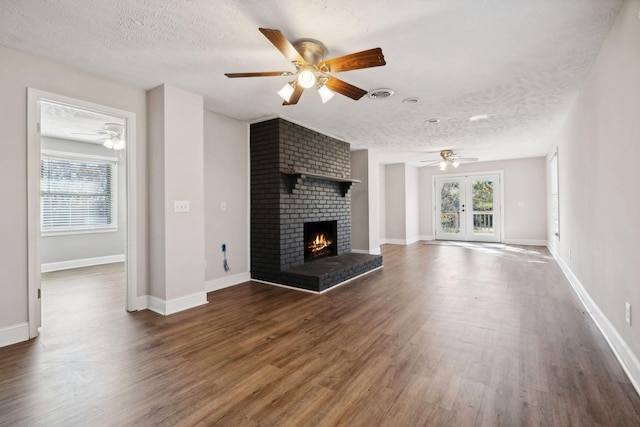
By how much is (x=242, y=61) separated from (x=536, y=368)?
331cm

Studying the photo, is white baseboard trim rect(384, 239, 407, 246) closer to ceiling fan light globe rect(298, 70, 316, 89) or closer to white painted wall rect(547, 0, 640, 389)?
white painted wall rect(547, 0, 640, 389)

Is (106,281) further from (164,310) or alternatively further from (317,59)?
(317,59)

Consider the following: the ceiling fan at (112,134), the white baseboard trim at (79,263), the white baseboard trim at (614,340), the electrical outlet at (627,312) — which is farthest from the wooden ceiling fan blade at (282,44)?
the white baseboard trim at (79,263)

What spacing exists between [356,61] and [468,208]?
311 inches

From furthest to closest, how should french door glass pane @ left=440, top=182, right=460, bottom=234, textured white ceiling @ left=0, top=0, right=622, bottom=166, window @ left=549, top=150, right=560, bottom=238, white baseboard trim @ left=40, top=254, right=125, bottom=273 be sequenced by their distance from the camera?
french door glass pane @ left=440, top=182, right=460, bottom=234 < window @ left=549, top=150, right=560, bottom=238 < white baseboard trim @ left=40, top=254, right=125, bottom=273 < textured white ceiling @ left=0, top=0, right=622, bottom=166

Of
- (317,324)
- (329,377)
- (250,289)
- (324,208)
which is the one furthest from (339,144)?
(329,377)

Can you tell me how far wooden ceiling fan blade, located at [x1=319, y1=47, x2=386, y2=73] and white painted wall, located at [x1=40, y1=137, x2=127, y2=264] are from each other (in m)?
4.52

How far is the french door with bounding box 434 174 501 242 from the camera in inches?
336

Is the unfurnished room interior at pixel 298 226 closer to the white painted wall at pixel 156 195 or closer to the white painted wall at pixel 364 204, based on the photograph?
the white painted wall at pixel 156 195

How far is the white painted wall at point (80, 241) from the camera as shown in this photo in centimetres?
541

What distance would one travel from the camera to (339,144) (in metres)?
5.72

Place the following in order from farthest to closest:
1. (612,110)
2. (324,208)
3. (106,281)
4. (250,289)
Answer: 1. (324,208)
2. (106,281)
3. (250,289)
4. (612,110)

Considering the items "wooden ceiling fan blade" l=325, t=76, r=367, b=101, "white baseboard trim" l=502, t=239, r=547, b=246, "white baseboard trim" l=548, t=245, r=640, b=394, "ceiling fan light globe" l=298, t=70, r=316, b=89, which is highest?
"wooden ceiling fan blade" l=325, t=76, r=367, b=101

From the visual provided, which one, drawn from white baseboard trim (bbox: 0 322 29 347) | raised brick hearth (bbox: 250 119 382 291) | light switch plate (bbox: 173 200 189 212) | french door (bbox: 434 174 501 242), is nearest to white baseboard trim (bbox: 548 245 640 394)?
raised brick hearth (bbox: 250 119 382 291)
